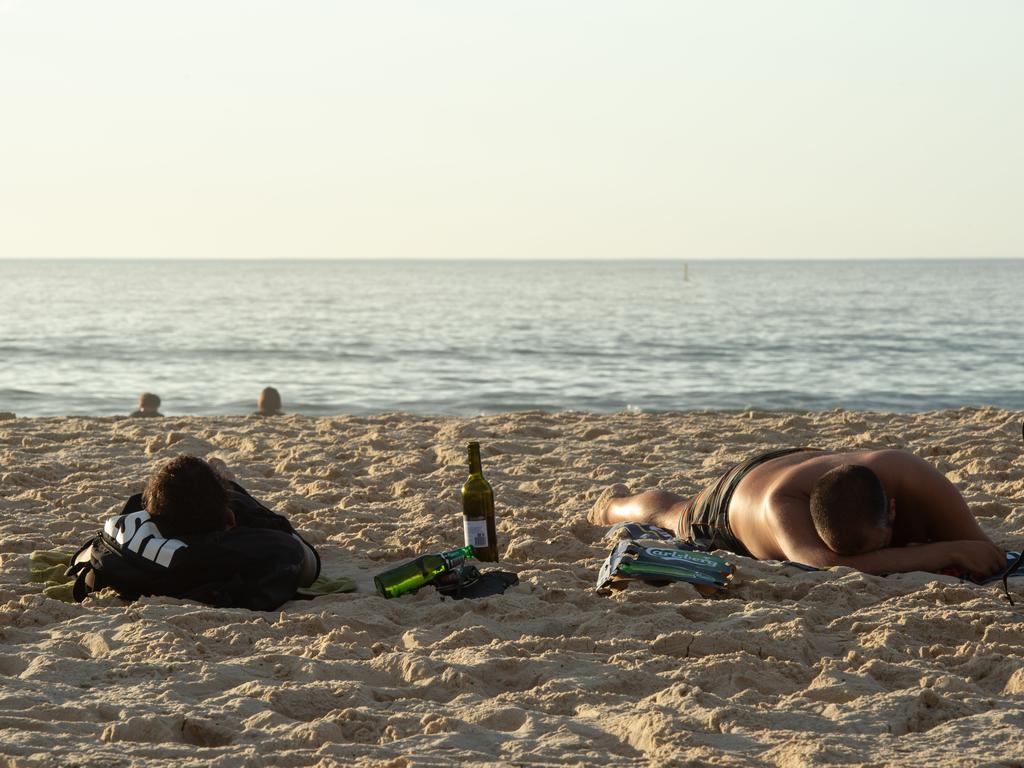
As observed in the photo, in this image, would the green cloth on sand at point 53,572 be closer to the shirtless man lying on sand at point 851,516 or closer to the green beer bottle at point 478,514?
the green beer bottle at point 478,514

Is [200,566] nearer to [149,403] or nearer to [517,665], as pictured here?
[517,665]

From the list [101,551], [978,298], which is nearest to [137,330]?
[101,551]

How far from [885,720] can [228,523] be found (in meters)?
2.71

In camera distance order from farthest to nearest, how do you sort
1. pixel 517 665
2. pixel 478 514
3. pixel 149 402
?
pixel 149 402
pixel 478 514
pixel 517 665

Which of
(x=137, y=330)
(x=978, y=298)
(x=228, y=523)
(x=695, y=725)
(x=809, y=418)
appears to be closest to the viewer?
(x=695, y=725)

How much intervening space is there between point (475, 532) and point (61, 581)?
71.9 inches

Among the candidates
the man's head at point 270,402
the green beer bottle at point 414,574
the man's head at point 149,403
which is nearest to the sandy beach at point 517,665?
the green beer bottle at point 414,574

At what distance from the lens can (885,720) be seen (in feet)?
10.9

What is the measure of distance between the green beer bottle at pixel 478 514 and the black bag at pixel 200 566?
86 centimetres

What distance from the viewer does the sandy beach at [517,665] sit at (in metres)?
3.17

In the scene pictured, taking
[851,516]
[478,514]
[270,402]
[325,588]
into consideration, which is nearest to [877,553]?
[851,516]

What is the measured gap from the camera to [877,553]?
4.86 m

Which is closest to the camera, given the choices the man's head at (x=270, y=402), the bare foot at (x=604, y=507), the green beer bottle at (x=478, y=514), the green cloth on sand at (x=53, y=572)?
the green cloth on sand at (x=53, y=572)

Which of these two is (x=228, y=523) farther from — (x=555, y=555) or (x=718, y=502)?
(x=718, y=502)
